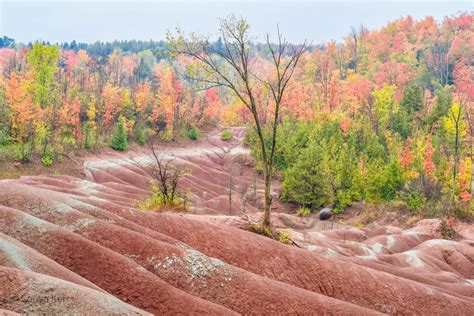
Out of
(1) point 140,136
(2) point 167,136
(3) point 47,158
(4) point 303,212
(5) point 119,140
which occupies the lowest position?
(4) point 303,212

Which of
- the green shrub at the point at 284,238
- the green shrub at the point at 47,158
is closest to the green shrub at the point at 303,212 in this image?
the green shrub at the point at 47,158

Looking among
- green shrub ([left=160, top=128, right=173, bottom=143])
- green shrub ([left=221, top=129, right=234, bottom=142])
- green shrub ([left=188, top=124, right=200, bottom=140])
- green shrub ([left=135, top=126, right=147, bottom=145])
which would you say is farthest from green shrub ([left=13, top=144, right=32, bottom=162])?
green shrub ([left=221, top=129, right=234, bottom=142])

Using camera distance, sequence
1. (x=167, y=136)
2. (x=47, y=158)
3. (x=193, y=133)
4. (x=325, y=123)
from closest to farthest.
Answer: (x=47, y=158) < (x=325, y=123) < (x=167, y=136) < (x=193, y=133)

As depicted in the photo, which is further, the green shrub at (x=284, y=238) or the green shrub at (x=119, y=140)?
the green shrub at (x=119, y=140)

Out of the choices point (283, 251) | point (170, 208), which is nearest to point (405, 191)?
point (170, 208)

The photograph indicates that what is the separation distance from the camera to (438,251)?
110ft

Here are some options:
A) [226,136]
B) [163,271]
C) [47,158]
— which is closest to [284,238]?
[163,271]

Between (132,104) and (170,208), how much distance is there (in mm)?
76212

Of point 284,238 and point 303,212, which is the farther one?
point 303,212

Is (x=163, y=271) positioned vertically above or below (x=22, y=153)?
above

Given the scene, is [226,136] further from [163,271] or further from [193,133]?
[163,271]

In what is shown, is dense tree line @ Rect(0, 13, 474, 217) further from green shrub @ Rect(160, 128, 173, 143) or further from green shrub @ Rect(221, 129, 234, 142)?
green shrub @ Rect(221, 129, 234, 142)

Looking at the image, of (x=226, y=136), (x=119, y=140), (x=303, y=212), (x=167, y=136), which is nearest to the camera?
(x=303, y=212)

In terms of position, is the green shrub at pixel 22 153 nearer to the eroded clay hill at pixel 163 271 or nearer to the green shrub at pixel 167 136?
the green shrub at pixel 167 136
